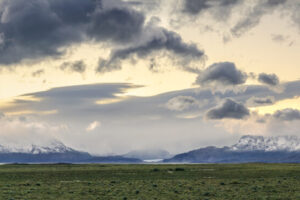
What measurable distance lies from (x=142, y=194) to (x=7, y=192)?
1999 cm

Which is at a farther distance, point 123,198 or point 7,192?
point 7,192

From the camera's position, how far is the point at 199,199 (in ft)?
174

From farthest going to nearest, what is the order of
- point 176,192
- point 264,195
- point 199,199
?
1. point 176,192
2. point 264,195
3. point 199,199

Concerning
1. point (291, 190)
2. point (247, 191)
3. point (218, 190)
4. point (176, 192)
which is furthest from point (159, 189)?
point (291, 190)

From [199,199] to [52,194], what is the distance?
21137 mm

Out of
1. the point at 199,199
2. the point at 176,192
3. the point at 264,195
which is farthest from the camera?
the point at 176,192

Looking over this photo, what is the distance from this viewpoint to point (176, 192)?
60.7 m

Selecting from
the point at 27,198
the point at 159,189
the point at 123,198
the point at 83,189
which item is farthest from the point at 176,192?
the point at 27,198

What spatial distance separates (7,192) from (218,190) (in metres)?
31.5

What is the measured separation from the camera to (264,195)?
5650 centimetres

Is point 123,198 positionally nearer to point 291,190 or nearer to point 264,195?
point 264,195

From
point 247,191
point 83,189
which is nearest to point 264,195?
point 247,191

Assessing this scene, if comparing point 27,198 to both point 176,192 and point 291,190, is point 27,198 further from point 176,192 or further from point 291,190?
point 291,190

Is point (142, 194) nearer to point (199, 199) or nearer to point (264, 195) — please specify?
point (199, 199)
